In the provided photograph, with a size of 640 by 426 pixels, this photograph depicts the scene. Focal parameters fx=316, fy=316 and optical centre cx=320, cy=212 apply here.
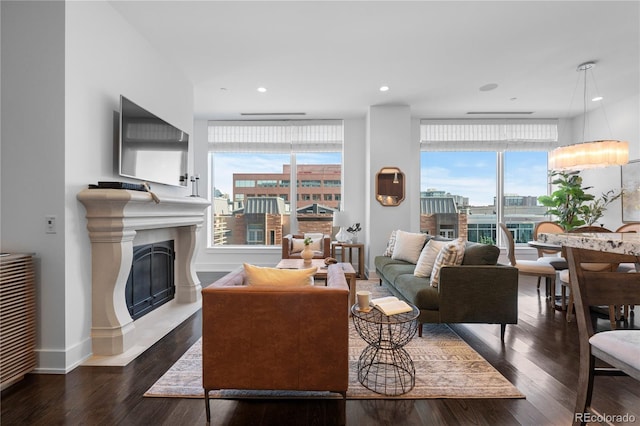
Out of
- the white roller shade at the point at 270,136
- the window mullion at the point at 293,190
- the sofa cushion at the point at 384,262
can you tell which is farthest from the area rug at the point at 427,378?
the white roller shade at the point at 270,136

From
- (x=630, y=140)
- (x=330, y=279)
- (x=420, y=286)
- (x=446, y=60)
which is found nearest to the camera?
(x=330, y=279)

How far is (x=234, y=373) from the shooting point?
5.69 feet

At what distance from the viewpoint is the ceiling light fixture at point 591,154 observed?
140 inches

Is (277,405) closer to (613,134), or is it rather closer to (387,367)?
(387,367)

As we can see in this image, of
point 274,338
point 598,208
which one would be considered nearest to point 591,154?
point 598,208

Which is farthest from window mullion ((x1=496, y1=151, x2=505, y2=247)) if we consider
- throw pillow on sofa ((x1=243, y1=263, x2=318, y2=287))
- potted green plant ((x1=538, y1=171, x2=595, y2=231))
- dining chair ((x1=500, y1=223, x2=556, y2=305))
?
throw pillow on sofa ((x1=243, y1=263, x2=318, y2=287))

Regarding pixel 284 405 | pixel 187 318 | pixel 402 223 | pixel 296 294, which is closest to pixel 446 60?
pixel 402 223

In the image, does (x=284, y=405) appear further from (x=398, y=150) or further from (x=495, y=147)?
(x=495, y=147)

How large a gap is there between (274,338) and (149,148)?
238cm

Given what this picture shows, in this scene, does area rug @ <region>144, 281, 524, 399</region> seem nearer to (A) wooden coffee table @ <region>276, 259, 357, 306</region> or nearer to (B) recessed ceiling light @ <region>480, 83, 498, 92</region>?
(A) wooden coffee table @ <region>276, 259, 357, 306</region>

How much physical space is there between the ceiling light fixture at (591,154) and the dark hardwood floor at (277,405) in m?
2.42

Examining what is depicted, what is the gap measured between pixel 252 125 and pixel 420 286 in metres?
4.52

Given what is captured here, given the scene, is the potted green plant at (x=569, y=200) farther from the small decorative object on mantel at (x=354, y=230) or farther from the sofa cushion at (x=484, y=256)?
the small decorative object on mantel at (x=354, y=230)

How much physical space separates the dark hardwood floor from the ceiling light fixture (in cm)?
242
